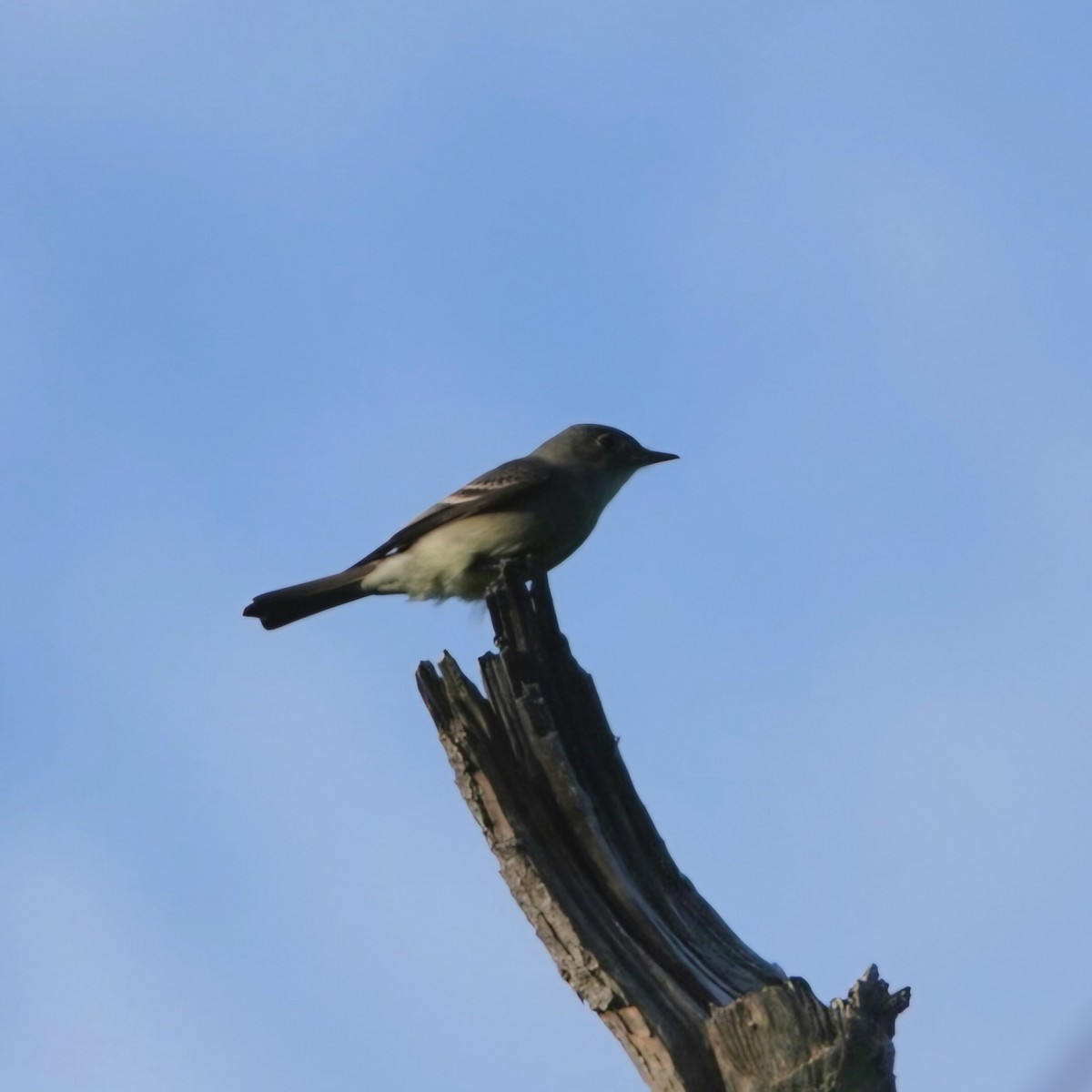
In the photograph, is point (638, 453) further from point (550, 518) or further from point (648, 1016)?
point (648, 1016)

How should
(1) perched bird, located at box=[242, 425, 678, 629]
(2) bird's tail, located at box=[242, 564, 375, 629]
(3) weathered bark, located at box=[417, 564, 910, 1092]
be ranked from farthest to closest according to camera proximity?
(2) bird's tail, located at box=[242, 564, 375, 629] < (1) perched bird, located at box=[242, 425, 678, 629] < (3) weathered bark, located at box=[417, 564, 910, 1092]

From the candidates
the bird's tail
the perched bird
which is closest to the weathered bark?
the perched bird

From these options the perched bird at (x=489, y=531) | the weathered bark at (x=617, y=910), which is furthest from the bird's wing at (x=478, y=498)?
the weathered bark at (x=617, y=910)

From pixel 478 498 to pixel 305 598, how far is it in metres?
1.74

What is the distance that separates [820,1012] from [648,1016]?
702 millimetres

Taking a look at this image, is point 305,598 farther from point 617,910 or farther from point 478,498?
point 617,910

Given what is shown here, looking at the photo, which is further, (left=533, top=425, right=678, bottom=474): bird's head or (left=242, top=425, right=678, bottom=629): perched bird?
(left=533, top=425, right=678, bottom=474): bird's head

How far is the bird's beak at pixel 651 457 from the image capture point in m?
14.4

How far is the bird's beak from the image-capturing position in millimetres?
14430

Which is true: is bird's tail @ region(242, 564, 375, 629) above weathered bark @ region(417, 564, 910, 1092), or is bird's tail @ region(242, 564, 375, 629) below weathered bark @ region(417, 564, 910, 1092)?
above

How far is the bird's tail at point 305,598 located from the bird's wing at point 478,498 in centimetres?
15

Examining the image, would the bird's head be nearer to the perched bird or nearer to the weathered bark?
the perched bird

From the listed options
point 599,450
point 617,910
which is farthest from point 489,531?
point 617,910

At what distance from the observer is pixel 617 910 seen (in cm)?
710
